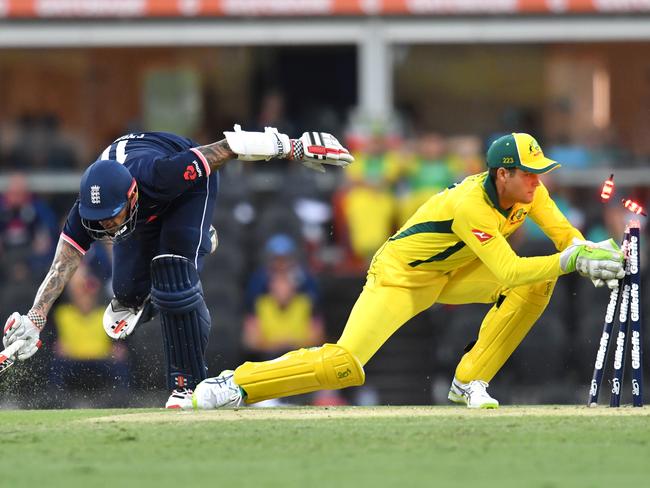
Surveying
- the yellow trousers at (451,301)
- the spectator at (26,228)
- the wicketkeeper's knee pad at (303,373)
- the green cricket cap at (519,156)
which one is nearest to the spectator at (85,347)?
the spectator at (26,228)

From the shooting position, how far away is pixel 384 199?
12.7 metres

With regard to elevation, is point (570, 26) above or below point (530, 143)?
above

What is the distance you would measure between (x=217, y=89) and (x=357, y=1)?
5.55 ft

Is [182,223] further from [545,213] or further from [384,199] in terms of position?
[384,199]

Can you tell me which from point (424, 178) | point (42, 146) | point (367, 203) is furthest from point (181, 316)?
point (42, 146)

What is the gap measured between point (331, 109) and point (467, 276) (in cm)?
658

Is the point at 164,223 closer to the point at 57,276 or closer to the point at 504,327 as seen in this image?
the point at 57,276

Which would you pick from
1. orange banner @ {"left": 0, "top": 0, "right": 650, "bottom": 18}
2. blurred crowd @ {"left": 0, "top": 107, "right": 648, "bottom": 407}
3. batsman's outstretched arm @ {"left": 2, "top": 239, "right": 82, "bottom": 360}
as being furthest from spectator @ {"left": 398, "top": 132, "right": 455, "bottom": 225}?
batsman's outstretched arm @ {"left": 2, "top": 239, "right": 82, "bottom": 360}

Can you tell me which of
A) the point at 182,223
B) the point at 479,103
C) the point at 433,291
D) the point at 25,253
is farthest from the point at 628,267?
the point at 479,103

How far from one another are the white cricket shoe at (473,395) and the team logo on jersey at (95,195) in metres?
2.40

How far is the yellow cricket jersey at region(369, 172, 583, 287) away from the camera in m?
7.91

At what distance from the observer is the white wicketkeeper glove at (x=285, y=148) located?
328 inches

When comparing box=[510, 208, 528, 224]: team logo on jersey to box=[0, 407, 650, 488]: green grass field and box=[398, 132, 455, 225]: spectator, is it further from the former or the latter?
box=[398, 132, 455, 225]: spectator

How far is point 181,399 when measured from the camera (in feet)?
27.9
